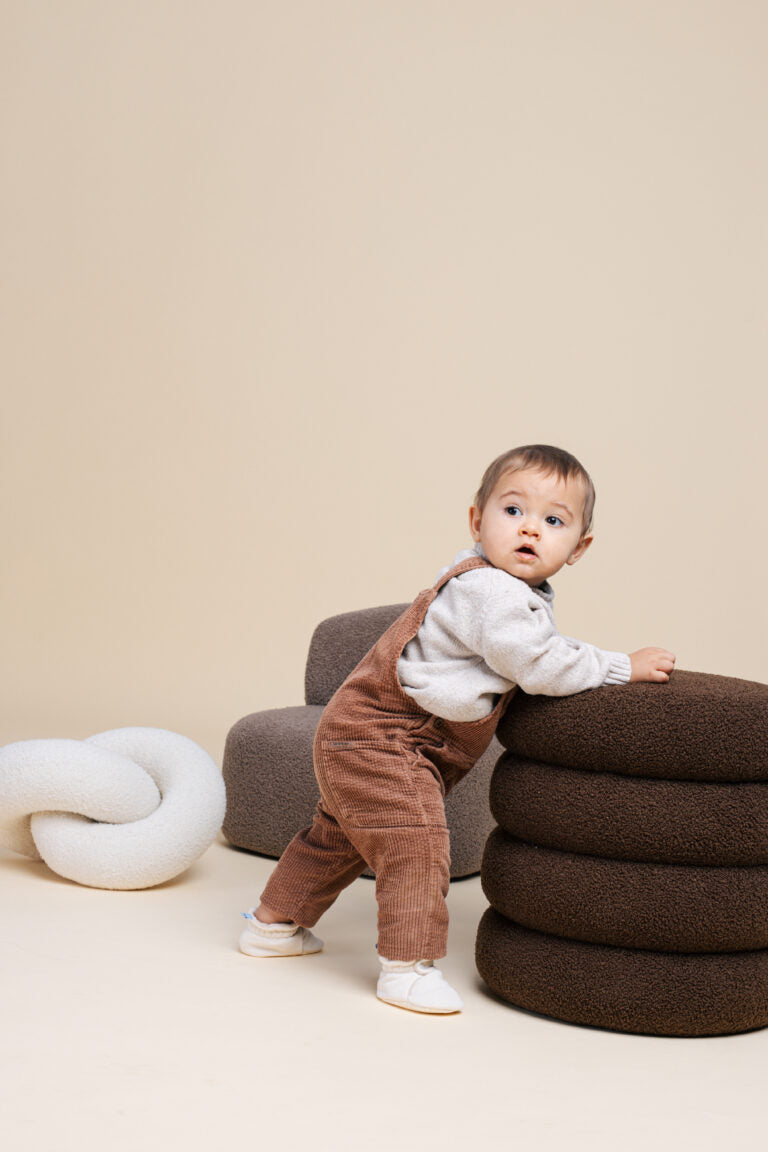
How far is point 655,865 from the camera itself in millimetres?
2312

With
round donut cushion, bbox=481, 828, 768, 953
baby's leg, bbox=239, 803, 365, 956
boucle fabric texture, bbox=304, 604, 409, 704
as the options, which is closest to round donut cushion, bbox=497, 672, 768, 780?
round donut cushion, bbox=481, 828, 768, 953

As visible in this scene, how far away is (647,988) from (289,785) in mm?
1443

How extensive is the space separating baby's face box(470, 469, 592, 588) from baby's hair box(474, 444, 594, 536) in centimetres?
1

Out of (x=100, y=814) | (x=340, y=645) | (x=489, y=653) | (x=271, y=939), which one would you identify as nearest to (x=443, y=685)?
(x=489, y=653)

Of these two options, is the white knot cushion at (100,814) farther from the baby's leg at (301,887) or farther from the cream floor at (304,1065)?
the baby's leg at (301,887)

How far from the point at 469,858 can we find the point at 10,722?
8.02 feet

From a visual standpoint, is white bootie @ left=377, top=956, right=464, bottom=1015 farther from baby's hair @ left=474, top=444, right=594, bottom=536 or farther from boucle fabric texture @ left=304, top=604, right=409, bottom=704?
boucle fabric texture @ left=304, top=604, right=409, bottom=704

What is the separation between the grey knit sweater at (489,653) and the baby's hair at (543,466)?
155 mm

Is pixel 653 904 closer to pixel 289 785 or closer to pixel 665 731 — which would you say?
pixel 665 731

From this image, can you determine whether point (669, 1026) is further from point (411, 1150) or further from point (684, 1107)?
point (411, 1150)

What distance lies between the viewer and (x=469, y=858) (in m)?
3.50

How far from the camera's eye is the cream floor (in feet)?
6.19

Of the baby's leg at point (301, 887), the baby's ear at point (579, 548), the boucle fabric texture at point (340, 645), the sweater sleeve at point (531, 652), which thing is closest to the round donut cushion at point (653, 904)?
the sweater sleeve at point (531, 652)

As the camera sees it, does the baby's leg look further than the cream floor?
Yes
